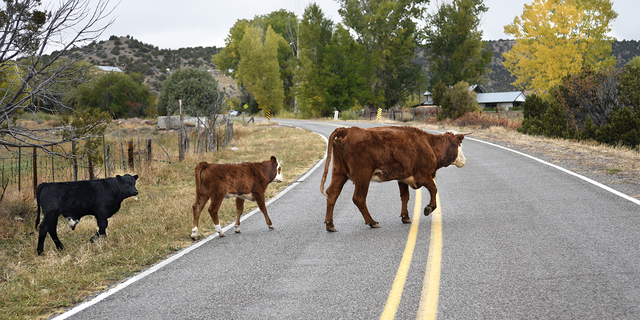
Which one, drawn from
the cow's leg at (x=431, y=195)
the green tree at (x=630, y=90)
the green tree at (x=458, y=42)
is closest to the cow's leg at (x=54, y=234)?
the cow's leg at (x=431, y=195)

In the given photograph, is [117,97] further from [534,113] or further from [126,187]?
[126,187]

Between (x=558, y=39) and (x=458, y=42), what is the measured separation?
17043 mm

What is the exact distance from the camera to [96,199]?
7.22 metres

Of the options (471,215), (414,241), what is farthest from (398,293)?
(471,215)

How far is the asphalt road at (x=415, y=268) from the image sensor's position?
4254 mm

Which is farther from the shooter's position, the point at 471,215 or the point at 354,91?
the point at 354,91

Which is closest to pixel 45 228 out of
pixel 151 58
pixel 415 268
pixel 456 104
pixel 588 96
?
pixel 415 268

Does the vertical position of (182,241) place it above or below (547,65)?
below

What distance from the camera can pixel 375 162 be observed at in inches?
281

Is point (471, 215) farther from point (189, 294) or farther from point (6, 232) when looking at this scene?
point (6, 232)

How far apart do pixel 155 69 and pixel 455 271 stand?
105 m

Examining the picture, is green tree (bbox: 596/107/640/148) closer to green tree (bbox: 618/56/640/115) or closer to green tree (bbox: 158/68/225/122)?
green tree (bbox: 618/56/640/115)

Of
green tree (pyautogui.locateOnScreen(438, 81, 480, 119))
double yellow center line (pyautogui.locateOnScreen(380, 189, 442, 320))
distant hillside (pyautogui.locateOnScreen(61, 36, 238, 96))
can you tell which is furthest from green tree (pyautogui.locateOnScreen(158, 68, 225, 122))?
distant hillside (pyautogui.locateOnScreen(61, 36, 238, 96))

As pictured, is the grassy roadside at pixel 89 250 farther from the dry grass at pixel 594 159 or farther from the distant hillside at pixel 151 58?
the distant hillside at pixel 151 58
